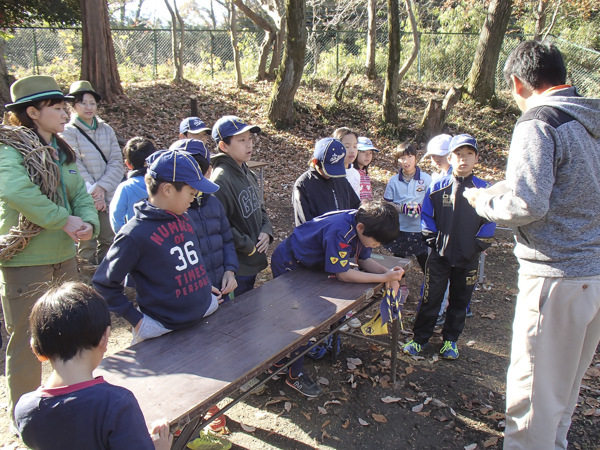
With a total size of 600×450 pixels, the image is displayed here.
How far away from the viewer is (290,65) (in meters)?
12.6

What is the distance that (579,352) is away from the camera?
8.03ft

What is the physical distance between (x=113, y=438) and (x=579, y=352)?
236 cm

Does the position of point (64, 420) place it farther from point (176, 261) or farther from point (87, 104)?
point (87, 104)

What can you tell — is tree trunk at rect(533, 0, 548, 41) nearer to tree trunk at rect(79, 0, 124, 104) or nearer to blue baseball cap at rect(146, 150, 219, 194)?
tree trunk at rect(79, 0, 124, 104)

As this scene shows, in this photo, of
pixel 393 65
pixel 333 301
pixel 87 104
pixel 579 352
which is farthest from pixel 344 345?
pixel 393 65

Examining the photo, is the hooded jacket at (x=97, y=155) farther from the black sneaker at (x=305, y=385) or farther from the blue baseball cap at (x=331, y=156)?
the black sneaker at (x=305, y=385)

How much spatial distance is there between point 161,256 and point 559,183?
218 centimetres

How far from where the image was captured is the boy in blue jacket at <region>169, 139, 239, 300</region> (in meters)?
3.07

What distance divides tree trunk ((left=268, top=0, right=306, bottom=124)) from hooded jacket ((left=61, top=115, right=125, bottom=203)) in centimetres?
824

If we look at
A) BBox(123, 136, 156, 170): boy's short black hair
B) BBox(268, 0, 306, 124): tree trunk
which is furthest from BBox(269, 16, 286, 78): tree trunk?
BBox(123, 136, 156, 170): boy's short black hair

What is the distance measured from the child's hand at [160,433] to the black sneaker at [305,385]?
79.4 inches

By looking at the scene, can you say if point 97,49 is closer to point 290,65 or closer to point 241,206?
point 290,65

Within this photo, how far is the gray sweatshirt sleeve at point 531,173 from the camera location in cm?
229

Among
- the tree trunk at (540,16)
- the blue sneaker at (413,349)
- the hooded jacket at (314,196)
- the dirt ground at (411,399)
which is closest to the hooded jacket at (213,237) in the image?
the hooded jacket at (314,196)
